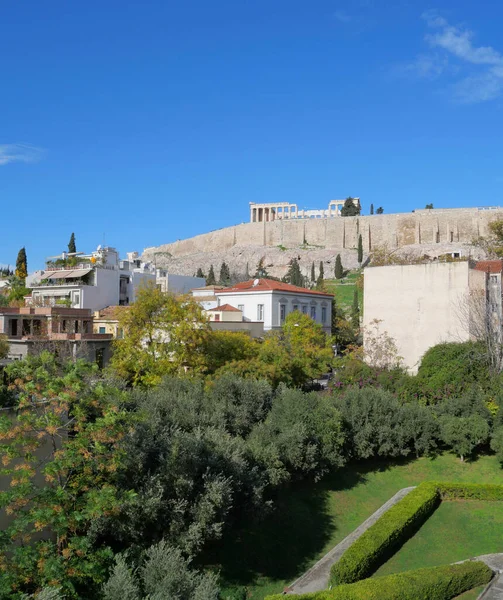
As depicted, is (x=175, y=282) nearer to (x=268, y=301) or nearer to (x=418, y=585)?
(x=268, y=301)

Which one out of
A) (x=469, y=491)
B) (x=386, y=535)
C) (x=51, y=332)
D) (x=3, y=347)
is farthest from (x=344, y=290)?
(x=386, y=535)

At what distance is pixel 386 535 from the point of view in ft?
45.2

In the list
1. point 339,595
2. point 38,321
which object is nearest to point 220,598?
point 339,595

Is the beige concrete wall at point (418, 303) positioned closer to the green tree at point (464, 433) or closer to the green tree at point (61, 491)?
the green tree at point (464, 433)

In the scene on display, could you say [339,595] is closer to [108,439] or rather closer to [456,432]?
[108,439]

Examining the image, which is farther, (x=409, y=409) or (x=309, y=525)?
(x=409, y=409)

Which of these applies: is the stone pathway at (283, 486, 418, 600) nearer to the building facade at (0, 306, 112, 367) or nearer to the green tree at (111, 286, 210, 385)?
the green tree at (111, 286, 210, 385)

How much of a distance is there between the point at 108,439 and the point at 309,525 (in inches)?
301

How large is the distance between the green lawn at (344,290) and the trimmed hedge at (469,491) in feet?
153

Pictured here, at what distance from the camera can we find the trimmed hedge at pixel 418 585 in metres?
10.8

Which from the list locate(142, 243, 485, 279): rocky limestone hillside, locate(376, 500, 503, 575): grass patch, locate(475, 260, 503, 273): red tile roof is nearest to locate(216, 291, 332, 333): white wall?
locate(475, 260, 503, 273): red tile roof

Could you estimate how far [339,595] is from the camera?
10742mm

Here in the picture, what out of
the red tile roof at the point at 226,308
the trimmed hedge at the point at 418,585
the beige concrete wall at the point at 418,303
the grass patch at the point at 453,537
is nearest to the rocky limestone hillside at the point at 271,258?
the red tile roof at the point at 226,308

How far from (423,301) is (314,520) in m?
15.7
